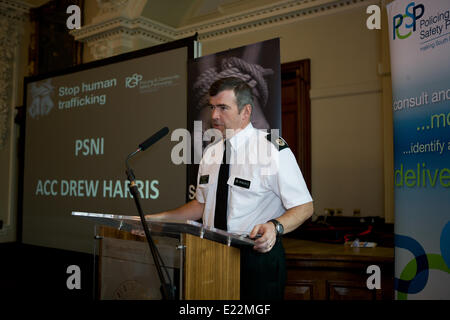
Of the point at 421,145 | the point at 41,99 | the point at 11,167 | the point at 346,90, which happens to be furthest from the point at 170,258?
the point at 11,167

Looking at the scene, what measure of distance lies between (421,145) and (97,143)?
2.81 m

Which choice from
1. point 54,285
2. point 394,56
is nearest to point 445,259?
point 394,56

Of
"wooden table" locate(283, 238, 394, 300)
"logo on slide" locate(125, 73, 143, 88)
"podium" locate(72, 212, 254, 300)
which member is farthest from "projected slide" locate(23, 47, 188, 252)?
"podium" locate(72, 212, 254, 300)

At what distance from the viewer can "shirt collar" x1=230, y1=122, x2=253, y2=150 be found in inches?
71.4

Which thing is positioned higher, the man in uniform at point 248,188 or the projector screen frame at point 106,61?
the projector screen frame at point 106,61

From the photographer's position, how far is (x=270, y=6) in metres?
5.30

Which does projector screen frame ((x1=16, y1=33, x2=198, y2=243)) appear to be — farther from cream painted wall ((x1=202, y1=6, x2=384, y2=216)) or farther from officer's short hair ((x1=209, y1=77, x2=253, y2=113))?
cream painted wall ((x1=202, y1=6, x2=384, y2=216))

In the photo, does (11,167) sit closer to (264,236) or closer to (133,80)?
(133,80)

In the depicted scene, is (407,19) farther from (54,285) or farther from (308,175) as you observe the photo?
(54,285)

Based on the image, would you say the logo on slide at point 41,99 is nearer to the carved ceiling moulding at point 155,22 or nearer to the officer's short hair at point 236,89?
the carved ceiling moulding at point 155,22

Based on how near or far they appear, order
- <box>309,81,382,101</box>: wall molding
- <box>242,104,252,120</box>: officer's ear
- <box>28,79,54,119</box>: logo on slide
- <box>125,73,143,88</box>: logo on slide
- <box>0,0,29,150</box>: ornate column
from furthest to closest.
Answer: <box>0,0,29,150</box>: ornate column < <box>309,81,382,101</box>: wall molding < <box>28,79,54,119</box>: logo on slide < <box>125,73,143,88</box>: logo on slide < <box>242,104,252,120</box>: officer's ear

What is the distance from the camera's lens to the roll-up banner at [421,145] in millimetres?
1957

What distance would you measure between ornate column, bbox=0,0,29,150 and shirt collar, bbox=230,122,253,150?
6041 mm

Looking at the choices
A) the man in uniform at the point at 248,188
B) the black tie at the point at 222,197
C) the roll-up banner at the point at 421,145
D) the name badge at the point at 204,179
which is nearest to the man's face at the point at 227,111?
the man in uniform at the point at 248,188
